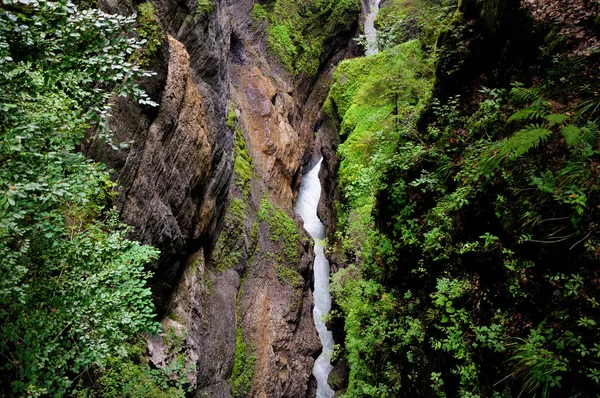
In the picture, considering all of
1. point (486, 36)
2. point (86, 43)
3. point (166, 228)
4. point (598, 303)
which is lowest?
point (166, 228)

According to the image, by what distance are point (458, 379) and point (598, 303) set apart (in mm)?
2279

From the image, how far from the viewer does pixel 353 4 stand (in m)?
30.8

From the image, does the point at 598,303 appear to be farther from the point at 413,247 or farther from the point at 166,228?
the point at 166,228

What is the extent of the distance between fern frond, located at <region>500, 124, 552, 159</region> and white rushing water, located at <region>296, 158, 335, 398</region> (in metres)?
9.74

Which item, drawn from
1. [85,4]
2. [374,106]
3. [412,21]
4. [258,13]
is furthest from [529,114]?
[258,13]

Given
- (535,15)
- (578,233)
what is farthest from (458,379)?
(535,15)

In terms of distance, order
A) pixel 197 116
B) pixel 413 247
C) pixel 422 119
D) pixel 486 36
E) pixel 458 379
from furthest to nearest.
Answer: pixel 197 116
pixel 422 119
pixel 413 247
pixel 486 36
pixel 458 379

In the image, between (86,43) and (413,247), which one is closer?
(86,43)

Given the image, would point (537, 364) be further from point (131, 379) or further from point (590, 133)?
point (131, 379)

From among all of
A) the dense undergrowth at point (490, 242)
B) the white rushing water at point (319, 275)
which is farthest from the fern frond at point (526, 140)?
the white rushing water at point (319, 275)

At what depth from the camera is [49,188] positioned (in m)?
3.17

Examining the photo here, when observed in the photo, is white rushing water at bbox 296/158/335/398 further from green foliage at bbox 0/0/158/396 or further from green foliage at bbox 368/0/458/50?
green foliage at bbox 0/0/158/396

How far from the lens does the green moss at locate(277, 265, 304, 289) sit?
16770 mm

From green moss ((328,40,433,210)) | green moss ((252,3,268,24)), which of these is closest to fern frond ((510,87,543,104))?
green moss ((328,40,433,210))
